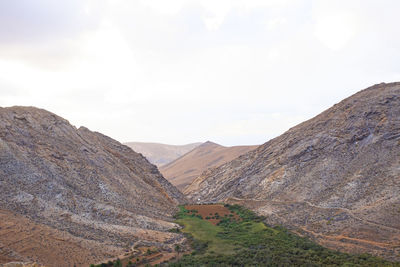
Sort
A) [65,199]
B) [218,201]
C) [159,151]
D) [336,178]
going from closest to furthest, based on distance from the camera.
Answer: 1. [65,199]
2. [336,178]
3. [218,201]
4. [159,151]

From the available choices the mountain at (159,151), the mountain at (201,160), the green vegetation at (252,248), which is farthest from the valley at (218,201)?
the mountain at (159,151)

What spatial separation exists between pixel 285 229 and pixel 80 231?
50.3 ft

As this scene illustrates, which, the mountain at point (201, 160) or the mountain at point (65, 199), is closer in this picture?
the mountain at point (65, 199)

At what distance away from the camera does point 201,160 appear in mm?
103875

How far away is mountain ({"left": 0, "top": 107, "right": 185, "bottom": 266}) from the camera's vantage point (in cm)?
1970

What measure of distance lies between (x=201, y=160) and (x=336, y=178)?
71.3 metres

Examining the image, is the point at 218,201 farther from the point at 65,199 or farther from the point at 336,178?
the point at 65,199

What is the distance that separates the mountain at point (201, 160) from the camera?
306 feet

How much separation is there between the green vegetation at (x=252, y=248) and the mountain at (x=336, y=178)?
73.6 inches

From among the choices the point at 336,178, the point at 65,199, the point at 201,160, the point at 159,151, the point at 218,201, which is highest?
the point at 159,151

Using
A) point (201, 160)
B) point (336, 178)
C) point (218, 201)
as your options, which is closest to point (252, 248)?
point (336, 178)

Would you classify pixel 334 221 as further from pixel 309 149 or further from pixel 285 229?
pixel 309 149

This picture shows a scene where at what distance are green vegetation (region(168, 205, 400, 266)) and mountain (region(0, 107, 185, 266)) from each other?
2.65 m

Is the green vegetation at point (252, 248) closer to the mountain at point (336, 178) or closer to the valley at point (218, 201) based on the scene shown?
the valley at point (218, 201)
